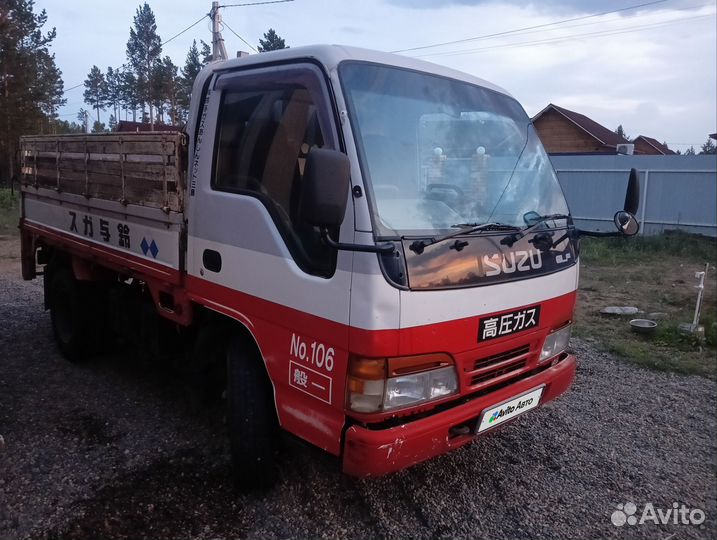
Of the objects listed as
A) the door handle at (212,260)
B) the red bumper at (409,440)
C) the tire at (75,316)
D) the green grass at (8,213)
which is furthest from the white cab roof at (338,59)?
the green grass at (8,213)

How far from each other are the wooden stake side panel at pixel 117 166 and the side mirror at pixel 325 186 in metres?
1.49

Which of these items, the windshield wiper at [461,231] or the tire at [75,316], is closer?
the windshield wiper at [461,231]

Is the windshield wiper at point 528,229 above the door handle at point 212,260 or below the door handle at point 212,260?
above

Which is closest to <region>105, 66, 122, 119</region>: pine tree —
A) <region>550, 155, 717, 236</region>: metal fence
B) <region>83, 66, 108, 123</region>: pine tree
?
<region>83, 66, 108, 123</region>: pine tree

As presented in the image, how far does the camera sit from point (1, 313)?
6.77 metres

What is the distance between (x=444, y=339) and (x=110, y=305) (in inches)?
128

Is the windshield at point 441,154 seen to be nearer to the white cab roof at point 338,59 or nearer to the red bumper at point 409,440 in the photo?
the white cab roof at point 338,59

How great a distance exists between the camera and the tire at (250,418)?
9.57ft

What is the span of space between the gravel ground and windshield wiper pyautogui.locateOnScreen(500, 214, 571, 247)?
4.37 ft

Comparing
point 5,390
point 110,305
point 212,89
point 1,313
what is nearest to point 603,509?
point 212,89

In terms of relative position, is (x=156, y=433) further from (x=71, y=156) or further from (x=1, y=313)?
(x=1, y=313)

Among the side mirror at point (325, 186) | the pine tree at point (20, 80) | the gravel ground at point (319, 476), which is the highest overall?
the pine tree at point (20, 80)

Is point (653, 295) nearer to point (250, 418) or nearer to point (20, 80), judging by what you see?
point (250, 418)

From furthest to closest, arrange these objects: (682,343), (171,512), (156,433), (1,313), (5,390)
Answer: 1. (1,313)
2. (682,343)
3. (5,390)
4. (156,433)
5. (171,512)
